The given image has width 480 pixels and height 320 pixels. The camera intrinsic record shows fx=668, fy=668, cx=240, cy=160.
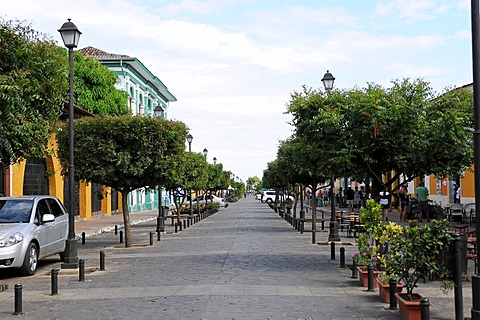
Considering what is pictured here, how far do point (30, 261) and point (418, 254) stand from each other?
339 inches

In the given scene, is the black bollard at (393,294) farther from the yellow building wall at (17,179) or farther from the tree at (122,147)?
the yellow building wall at (17,179)

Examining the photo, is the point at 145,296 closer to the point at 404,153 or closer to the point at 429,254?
the point at 429,254

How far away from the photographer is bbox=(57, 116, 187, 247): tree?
19.6 m

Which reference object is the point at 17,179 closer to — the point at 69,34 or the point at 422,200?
the point at 69,34

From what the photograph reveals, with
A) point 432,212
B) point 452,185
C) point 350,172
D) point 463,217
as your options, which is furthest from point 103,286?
point 452,185

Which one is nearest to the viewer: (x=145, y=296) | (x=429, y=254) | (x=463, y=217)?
(x=429, y=254)

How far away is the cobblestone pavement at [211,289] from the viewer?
9.80m

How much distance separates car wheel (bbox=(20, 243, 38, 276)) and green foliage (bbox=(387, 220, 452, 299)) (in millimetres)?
8027

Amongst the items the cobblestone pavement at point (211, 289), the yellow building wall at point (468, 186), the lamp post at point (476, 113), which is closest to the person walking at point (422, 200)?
the yellow building wall at point (468, 186)

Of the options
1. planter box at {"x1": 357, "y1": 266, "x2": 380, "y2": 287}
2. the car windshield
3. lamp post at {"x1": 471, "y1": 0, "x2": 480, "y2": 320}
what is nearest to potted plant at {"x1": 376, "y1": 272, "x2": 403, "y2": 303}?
planter box at {"x1": 357, "y1": 266, "x2": 380, "y2": 287}

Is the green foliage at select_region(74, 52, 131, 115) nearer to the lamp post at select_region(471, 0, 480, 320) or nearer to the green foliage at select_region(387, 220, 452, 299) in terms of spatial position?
the green foliage at select_region(387, 220, 452, 299)

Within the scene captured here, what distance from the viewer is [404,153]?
14.1 metres

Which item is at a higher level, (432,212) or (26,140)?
(26,140)

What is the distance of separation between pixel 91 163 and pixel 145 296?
9151 mm
